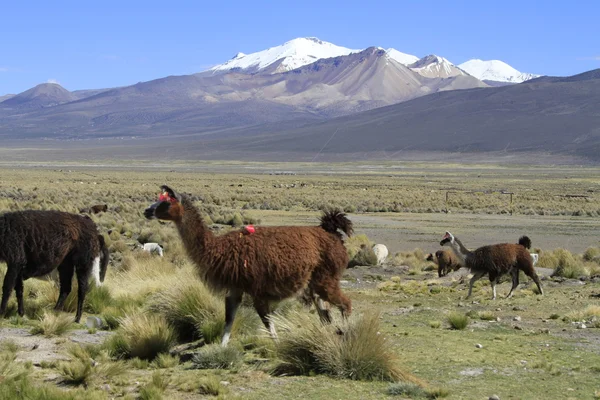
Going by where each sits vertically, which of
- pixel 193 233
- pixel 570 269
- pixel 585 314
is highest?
pixel 193 233

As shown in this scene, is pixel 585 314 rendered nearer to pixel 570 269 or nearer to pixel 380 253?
pixel 570 269

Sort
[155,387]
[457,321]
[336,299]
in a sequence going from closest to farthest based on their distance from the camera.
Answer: [155,387]
[336,299]
[457,321]

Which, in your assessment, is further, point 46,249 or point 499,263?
point 499,263

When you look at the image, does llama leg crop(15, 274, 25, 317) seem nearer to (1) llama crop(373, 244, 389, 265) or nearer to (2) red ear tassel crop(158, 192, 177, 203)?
(2) red ear tassel crop(158, 192, 177, 203)

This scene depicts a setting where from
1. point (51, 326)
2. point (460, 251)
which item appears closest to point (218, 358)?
point (51, 326)

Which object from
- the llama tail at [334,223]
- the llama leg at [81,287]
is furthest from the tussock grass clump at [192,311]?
the llama tail at [334,223]

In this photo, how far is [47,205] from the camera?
34656 millimetres

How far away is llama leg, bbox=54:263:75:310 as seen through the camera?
405 inches

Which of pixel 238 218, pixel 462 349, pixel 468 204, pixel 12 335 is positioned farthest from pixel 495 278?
pixel 468 204

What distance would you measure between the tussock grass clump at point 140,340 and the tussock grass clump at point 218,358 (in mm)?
594

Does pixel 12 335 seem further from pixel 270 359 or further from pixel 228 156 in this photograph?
pixel 228 156

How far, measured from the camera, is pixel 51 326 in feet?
30.4

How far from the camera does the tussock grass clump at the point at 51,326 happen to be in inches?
363

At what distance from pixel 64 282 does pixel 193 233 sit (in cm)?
262
